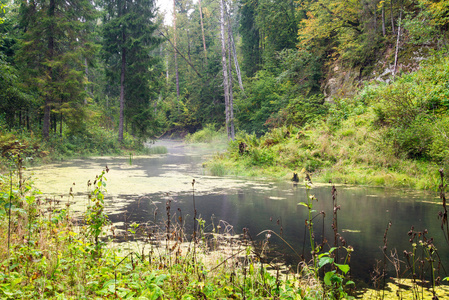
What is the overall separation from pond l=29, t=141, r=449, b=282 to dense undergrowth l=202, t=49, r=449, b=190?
95 cm

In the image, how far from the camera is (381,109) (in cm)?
973

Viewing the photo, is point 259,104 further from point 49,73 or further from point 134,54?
point 49,73

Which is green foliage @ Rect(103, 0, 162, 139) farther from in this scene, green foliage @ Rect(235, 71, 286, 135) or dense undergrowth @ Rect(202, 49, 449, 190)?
dense undergrowth @ Rect(202, 49, 449, 190)

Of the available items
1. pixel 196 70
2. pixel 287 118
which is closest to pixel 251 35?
pixel 196 70

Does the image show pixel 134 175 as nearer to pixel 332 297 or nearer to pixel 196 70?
pixel 332 297

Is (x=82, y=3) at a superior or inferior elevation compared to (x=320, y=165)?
superior

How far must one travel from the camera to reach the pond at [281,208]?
174 inches

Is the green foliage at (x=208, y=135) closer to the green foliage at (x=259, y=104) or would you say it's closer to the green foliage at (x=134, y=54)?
the green foliage at (x=259, y=104)

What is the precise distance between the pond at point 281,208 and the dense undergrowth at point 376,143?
37.6 inches

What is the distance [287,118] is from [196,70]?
22.7 meters

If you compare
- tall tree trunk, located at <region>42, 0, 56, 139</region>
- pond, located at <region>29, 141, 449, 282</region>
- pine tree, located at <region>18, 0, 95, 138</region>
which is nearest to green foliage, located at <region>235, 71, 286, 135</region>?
pine tree, located at <region>18, 0, 95, 138</region>

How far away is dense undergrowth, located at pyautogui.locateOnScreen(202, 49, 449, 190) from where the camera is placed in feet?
27.3

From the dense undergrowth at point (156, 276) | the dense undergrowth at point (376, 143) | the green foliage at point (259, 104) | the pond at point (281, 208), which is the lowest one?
the pond at point (281, 208)

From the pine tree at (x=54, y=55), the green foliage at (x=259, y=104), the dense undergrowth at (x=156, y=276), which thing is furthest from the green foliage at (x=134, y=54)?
the dense undergrowth at (x=156, y=276)
